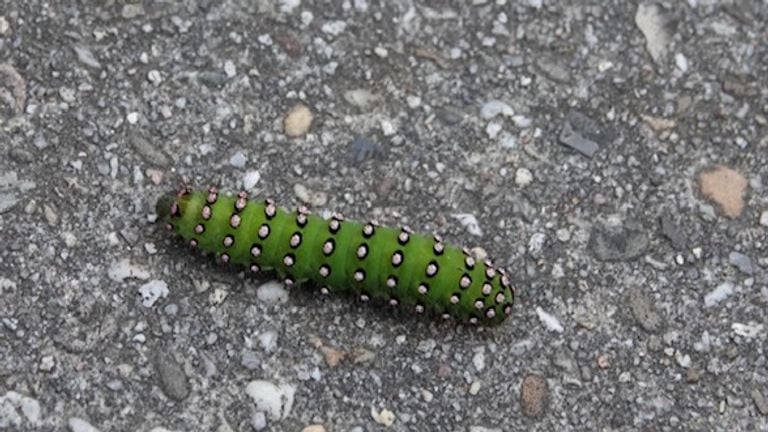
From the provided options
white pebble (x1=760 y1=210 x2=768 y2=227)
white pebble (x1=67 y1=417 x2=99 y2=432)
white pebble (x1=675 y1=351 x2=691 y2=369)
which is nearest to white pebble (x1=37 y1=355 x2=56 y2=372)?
white pebble (x1=67 y1=417 x2=99 y2=432)

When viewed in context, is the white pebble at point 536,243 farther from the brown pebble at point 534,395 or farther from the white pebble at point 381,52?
the white pebble at point 381,52

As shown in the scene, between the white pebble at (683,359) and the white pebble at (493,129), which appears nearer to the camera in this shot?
the white pebble at (683,359)

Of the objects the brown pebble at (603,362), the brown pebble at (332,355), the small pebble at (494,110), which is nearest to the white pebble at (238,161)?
the brown pebble at (332,355)

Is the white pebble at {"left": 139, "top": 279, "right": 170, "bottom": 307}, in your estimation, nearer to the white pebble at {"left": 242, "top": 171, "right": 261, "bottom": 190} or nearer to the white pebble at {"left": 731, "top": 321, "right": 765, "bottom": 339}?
the white pebble at {"left": 242, "top": 171, "right": 261, "bottom": 190}

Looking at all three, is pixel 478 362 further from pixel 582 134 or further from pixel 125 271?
pixel 125 271

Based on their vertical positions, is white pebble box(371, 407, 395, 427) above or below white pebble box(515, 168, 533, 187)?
below

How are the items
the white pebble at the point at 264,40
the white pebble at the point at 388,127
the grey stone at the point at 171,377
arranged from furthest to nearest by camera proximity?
1. the white pebble at the point at 264,40
2. the white pebble at the point at 388,127
3. the grey stone at the point at 171,377
